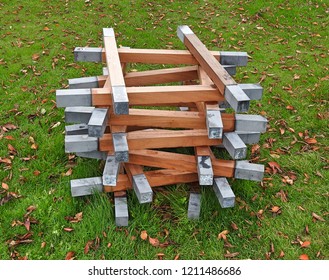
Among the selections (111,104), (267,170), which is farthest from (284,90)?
(111,104)

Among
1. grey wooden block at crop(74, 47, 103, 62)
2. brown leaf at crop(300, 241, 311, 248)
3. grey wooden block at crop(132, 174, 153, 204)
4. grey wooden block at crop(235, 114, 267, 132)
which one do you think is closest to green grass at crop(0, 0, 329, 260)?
brown leaf at crop(300, 241, 311, 248)

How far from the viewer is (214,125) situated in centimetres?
289

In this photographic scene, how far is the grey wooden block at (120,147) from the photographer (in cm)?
289

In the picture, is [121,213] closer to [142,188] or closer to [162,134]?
[142,188]

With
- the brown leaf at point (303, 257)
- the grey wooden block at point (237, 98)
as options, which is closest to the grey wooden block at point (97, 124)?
the grey wooden block at point (237, 98)

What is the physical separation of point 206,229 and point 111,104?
1273mm

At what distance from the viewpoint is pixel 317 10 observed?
329 inches

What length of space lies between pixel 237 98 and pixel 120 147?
3.00 feet

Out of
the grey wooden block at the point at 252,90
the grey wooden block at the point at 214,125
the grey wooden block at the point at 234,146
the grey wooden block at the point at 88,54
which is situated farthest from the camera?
the grey wooden block at the point at 88,54

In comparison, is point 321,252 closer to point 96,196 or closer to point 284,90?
point 96,196

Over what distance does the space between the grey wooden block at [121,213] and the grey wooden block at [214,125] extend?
36.8 inches

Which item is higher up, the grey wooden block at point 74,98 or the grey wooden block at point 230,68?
the grey wooden block at point 74,98

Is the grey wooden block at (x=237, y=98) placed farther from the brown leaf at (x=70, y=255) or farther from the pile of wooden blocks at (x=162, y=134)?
the brown leaf at (x=70, y=255)

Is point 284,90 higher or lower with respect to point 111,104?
lower
